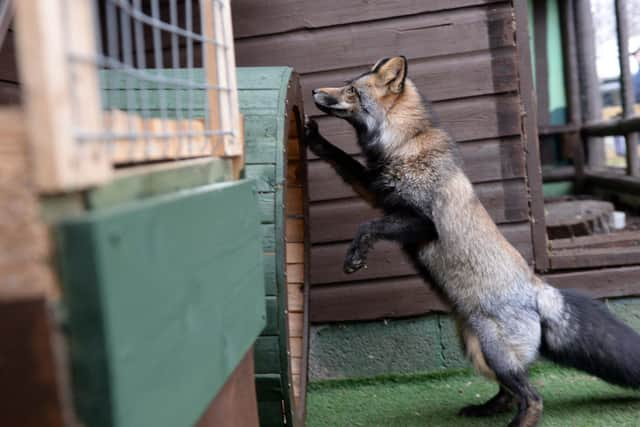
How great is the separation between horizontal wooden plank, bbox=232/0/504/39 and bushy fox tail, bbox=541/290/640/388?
2179 millimetres

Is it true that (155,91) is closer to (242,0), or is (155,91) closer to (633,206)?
(242,0)

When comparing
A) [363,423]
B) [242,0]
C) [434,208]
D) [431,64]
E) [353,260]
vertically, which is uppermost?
[242,0]

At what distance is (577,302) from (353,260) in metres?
1.30

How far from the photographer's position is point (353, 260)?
138 inches

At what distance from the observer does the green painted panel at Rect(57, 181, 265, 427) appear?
1000mm

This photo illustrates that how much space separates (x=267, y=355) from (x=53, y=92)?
73.5 inches

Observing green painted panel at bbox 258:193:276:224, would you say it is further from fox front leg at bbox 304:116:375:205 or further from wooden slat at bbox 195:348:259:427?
fox front leg at bbox 304:116:375:205

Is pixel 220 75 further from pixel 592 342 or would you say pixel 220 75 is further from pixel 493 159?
pixel 493 159

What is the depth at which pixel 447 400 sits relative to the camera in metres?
4.02

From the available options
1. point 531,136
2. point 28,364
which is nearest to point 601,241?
point 531,136

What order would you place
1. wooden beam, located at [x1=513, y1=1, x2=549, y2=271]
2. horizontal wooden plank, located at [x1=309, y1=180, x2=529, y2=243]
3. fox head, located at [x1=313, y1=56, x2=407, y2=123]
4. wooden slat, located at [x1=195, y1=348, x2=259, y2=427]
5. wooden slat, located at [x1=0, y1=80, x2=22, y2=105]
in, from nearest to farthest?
wooden slat, located at [x1=195, y1=348, x2=259, y2=427], wooden slat, located at [x1=0, y1=80, x2=22, y2=105], fox head, located at [x1=313, y1=56, x2=407, y2=123], wooden beam, located at [x1=513, y1=1, x2=549, y2=271], horizontal wooden plank, located at [x1=309, y1=180, x2=529, y2=243]

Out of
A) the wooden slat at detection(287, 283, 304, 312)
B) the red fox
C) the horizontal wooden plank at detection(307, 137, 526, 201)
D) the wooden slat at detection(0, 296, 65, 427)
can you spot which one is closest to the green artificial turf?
the red fox

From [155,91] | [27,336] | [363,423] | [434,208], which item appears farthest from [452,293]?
[27,336]

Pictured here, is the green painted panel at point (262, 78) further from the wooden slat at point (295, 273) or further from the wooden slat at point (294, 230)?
the wooden slat at point (295, 273)
